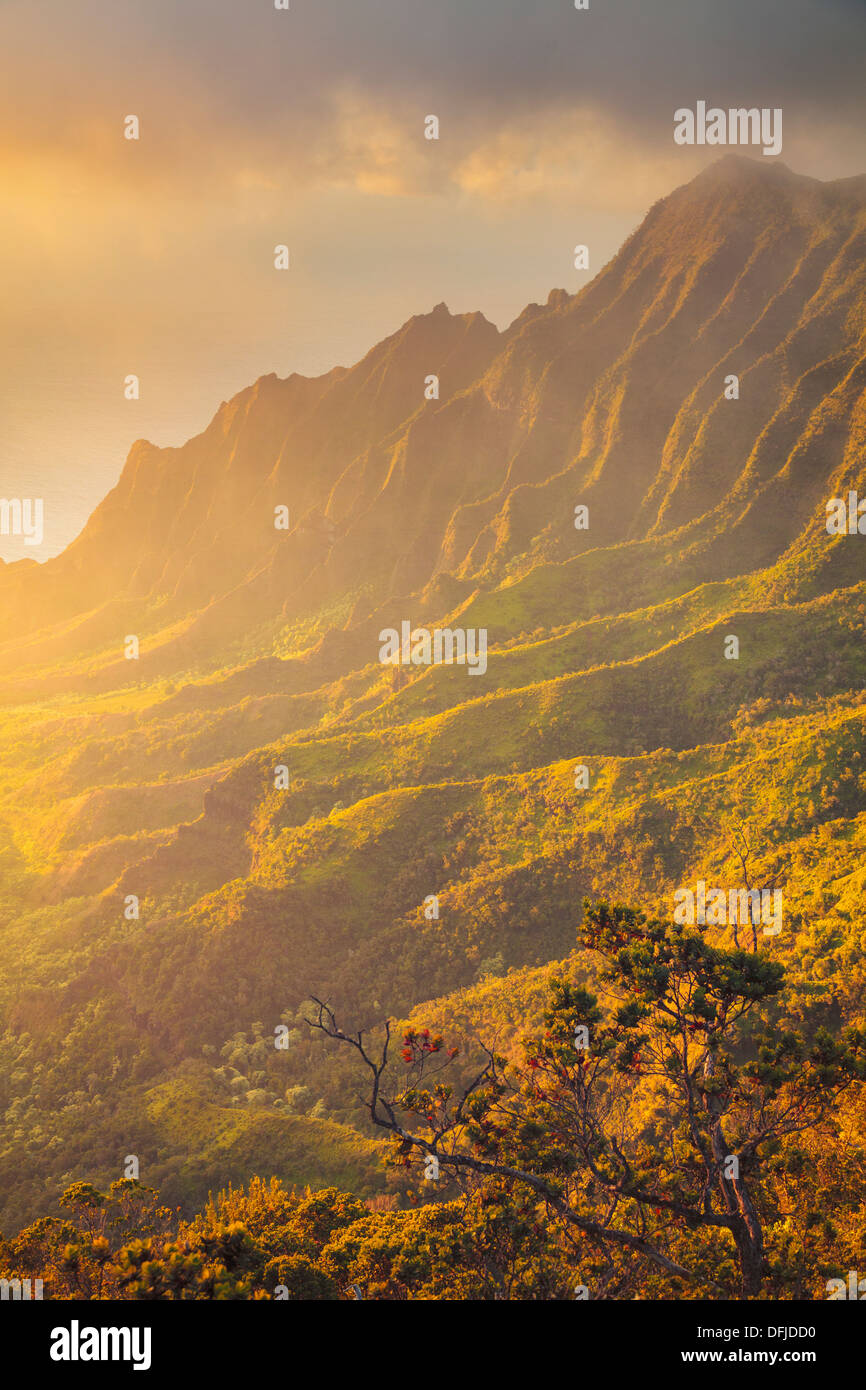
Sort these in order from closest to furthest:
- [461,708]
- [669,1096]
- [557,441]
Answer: [669,1096], [461,708], [557,441]

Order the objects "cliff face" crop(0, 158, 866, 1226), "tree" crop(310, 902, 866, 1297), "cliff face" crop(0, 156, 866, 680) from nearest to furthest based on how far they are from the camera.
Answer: "tree" crop(310, 902, 866, 1297) < "cliff face" crop(0, 158, 866, 1226) < "cliff face" crop(0, 156, 866, 680)

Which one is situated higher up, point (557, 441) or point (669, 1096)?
point (557, 441)

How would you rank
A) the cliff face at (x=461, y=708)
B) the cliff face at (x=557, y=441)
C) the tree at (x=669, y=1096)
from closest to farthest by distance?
the tree at (x=669, y=1096)
the cliff face at (x=461, y=708)
the cliff face at (x=557, y=441)

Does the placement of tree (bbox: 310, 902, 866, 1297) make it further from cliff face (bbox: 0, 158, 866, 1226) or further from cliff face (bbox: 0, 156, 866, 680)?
cliff face (bbox: 0, 156, 866, 680)

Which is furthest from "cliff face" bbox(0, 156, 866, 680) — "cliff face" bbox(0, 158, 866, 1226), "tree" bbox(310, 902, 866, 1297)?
"tree" bbox(310, 902, 866, 1297)

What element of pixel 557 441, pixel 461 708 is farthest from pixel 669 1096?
pixel 557 441

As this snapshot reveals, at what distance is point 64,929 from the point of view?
58.2m

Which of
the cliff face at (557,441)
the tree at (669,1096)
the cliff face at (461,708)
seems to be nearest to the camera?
the tree at (669,1096)

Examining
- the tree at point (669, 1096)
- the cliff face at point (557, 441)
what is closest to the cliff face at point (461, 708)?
the cliff face at point (557, 441)

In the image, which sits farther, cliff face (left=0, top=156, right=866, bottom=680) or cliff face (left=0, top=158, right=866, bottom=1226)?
cliff face (left=0, top=156, right=866, bottom=680)

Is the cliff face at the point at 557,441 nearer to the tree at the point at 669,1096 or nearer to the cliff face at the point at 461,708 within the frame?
the cliff face at the point at 461,708

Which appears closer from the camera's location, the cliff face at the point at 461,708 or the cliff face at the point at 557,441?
the cliff face at the point at 461,708

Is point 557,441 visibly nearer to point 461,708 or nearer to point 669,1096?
point 461,708
